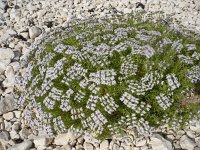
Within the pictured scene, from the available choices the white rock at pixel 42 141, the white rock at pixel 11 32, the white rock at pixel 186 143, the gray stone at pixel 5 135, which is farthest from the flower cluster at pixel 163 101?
the white rock at pixel 11 32

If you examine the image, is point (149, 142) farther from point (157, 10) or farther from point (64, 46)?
point (157, 10)

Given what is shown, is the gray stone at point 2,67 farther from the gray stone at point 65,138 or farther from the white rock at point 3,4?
the white rock at point 3,4

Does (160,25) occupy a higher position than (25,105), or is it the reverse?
(160,25)

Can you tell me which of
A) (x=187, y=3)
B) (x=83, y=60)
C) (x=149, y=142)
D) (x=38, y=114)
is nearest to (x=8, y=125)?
(x=38, y=114)

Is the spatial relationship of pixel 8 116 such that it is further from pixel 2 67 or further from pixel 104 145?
pixel 104 145

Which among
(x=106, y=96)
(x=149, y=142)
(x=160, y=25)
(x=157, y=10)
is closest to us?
(x=106, y=96)

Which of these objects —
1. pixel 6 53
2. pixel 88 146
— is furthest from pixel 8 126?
pixel 6 53

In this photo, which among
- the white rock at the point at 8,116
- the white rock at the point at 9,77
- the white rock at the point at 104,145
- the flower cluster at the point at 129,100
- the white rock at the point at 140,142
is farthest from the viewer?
the white rock at the point at 9,77
